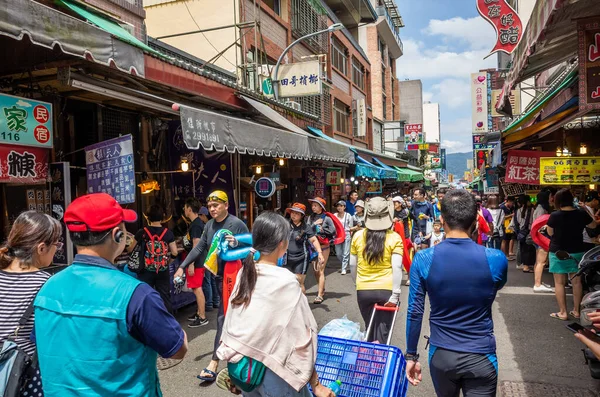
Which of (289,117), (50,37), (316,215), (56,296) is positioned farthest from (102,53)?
(289,117)

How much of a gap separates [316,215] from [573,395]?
16.7ft

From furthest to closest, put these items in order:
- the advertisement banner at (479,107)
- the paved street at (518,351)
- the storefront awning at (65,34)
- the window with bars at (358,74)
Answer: the advertisement banner at (479,107) → the window with bars at (358,74) → the paved street at (518,351) → the storefront awning at (65,34)

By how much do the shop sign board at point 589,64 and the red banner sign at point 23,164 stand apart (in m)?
6.53

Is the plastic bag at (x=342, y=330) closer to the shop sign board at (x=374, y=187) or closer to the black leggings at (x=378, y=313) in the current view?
the black leggings at (x=378, y=313)

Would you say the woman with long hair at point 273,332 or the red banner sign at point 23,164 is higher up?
the red banner sign at point 23,164

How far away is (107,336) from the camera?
194 cm

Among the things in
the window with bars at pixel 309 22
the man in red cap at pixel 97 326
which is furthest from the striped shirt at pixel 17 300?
the window with bars at pixel 309 22

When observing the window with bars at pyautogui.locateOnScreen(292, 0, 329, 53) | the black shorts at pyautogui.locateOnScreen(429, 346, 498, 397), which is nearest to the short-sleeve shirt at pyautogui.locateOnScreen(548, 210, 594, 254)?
the black shorts at pyautogui.locateOnScreen(429, 346, 498, 397)

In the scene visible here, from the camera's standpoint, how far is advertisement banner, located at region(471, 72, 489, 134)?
107ft

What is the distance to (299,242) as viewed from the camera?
6961mm

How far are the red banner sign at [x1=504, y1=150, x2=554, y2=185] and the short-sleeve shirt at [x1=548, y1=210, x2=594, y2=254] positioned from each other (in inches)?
130

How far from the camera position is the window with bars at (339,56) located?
75.6 feet

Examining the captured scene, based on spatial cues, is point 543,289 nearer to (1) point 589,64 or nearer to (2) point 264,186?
(1) point 589,64

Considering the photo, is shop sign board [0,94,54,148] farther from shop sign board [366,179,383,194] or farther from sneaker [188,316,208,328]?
shop sign board [366,179,383,194]
